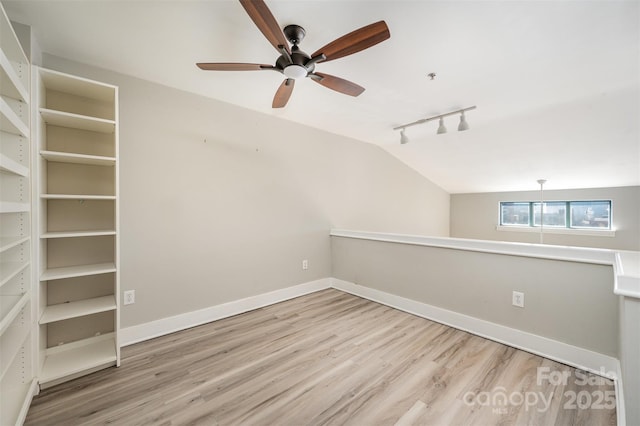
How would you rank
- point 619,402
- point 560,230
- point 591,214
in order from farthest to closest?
1. point 560,230
2. point 591,214
3. point 619,402

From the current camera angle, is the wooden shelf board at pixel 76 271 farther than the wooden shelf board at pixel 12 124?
Yes

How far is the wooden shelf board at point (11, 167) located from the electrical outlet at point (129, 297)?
1.18m

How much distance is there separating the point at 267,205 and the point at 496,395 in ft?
8.68

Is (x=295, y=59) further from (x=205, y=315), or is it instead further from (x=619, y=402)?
(x=619, y=402)

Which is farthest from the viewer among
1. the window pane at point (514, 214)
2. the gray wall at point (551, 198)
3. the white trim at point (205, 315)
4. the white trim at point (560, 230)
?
the window pane at point (514, 214)

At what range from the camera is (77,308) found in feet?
6.29

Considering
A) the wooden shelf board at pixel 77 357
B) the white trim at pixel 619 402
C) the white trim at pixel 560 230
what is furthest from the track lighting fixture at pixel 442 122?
the wooden shelf board at pixel 77 357

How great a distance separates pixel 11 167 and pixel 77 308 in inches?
44.9

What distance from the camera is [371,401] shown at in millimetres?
1646

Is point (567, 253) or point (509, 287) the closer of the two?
point (567, 253)

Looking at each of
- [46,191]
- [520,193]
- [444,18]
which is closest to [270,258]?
[46,191]

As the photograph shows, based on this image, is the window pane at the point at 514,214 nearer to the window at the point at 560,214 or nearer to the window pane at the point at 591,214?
the window at the point at 560,214

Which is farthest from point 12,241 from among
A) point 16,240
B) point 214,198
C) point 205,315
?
point 205,315

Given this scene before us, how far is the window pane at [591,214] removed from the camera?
4.54 metres
